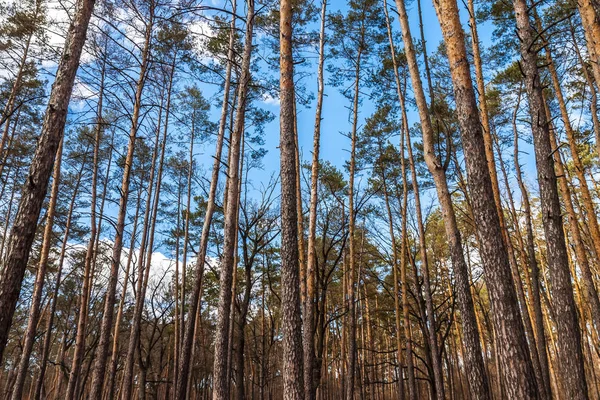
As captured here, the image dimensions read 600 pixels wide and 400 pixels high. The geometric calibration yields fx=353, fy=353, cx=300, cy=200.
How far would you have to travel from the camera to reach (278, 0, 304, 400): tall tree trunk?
4.16m

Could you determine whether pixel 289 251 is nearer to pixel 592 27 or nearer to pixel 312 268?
pixel 312 268

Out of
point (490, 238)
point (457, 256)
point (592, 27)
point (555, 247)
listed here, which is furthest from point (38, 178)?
point (592, 27)

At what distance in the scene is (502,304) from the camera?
3400 mm

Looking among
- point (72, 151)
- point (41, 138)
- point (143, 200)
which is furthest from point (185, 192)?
point (41, 138)

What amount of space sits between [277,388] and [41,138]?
29.7 metres

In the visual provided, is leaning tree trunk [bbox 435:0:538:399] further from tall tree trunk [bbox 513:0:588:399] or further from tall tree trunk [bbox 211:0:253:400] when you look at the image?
tall tree trunk [bbox 211:0:253:400]

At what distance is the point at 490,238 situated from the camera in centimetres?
362

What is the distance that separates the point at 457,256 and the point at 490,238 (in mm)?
2063

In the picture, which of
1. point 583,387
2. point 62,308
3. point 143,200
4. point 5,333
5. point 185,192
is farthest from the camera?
point 62,308

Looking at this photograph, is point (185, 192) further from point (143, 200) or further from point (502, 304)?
point (502, 304)

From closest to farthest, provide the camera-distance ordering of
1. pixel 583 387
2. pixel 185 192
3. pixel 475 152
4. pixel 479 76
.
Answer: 1. pixel 475 152
2. pixel 583 387
3. pixel 479 76
4. pixel 185 192

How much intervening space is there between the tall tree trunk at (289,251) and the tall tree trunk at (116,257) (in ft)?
8.42

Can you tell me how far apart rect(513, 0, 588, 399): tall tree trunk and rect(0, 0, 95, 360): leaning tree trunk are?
627 centimetres

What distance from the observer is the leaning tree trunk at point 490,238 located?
10.5 ft
